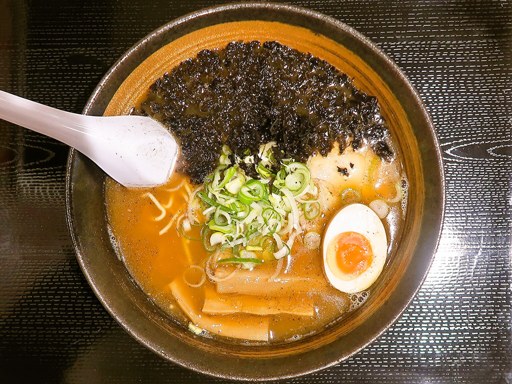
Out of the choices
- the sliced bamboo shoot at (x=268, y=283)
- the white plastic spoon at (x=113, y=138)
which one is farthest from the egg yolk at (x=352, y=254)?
the white plastic spoon at (x=113, y=138)

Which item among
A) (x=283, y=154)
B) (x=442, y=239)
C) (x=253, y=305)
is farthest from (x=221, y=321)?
(x=442, y=239)

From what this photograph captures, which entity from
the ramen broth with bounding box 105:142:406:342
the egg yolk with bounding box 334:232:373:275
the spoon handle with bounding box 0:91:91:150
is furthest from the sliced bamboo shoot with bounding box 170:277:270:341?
the spoon handle with bounding box 0:91:91:150

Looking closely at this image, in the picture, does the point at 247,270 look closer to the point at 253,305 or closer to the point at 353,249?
the point at 253,305

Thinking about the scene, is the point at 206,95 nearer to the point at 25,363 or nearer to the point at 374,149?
the point at 374,149

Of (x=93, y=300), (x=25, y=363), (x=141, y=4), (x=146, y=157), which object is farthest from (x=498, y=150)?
(x=25, y=363)

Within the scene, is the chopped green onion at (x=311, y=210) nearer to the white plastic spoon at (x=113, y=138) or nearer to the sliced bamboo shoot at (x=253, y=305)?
the sliced bamboo shoot at (x=253, y=305)
